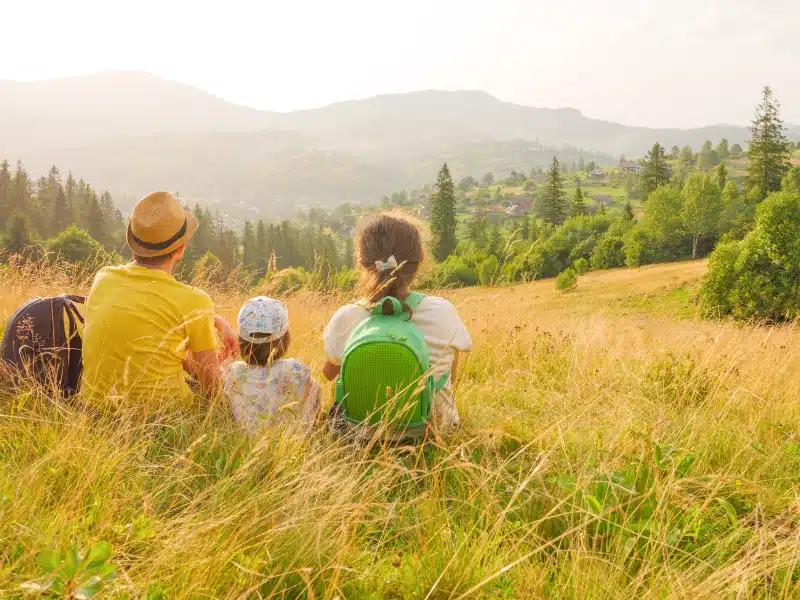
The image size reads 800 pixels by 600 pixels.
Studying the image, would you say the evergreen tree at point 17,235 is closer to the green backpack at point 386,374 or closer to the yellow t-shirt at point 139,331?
the yellow t-shirt at point 139,331

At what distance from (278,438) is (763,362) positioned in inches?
158

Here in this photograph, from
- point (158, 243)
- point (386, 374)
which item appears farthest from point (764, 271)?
point (158, 243)

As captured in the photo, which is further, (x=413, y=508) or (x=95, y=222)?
(x=95, y=222)

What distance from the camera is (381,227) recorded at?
10.2ft

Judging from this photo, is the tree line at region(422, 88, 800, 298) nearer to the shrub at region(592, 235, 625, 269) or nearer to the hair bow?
the shrub at region(592, 235, 625, 269)

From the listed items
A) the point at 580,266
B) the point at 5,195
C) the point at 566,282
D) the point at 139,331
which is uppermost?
the point at 5,195

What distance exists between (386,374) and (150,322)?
1349mm

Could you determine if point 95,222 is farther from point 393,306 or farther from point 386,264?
point 393,306

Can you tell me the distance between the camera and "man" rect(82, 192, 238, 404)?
111 inches

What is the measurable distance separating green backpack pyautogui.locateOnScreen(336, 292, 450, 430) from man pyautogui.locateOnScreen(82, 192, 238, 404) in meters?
0.85

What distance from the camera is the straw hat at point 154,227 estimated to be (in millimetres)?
3020

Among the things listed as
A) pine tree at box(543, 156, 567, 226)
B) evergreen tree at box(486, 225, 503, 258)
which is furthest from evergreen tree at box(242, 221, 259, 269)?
pine tree at box(543, 156, 567, 226)

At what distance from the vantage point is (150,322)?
9.49ft

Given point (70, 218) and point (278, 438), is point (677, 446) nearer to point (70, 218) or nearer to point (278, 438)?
point (278, 438)
